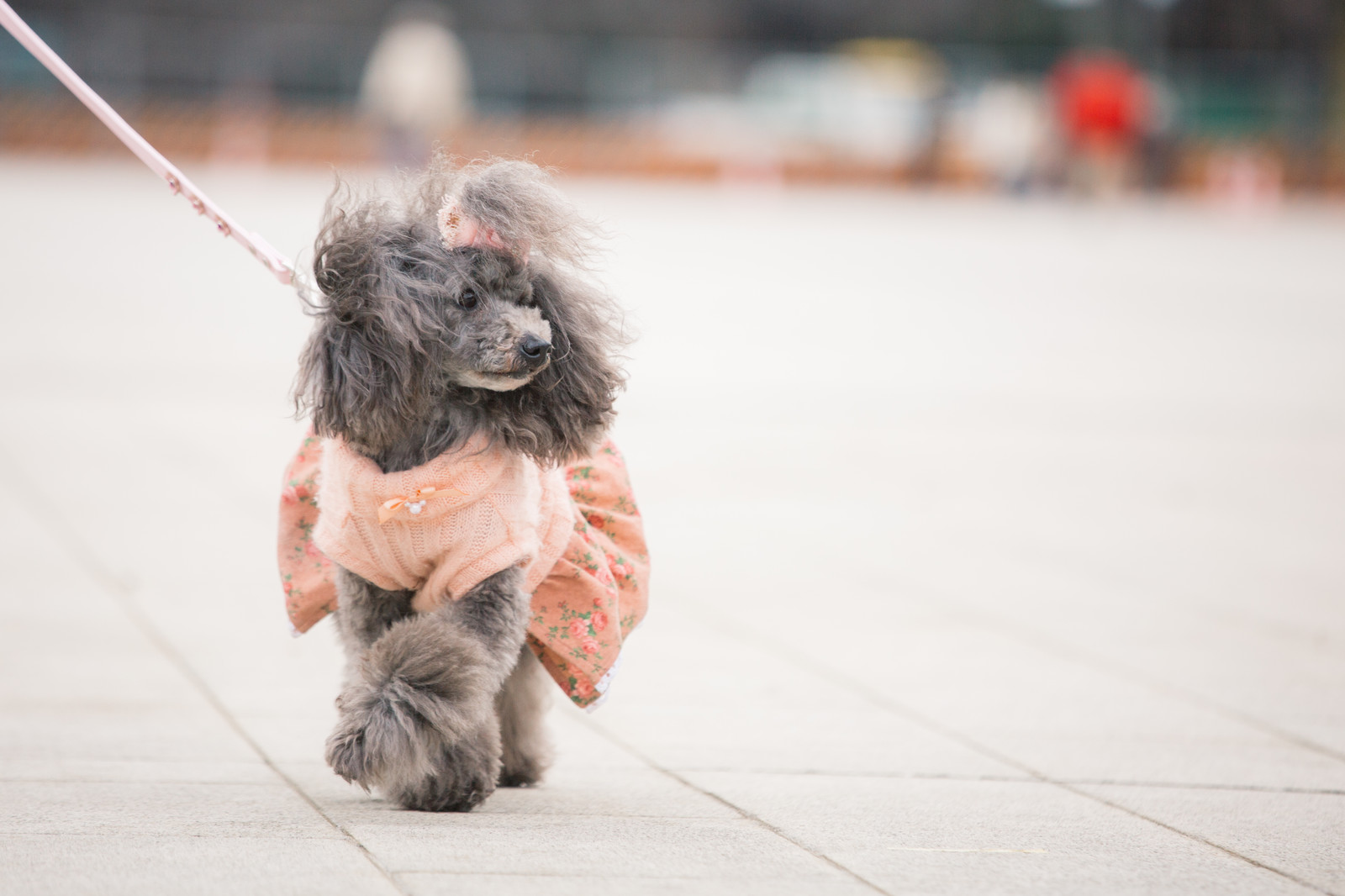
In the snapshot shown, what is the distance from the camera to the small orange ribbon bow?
3.39 m

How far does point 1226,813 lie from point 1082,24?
32200 millimetres

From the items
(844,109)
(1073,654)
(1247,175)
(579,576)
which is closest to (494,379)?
(579,576)

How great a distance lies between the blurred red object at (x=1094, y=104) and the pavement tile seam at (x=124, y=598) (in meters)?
18.9

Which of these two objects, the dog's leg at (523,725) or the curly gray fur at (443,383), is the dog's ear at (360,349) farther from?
the dog's leg at (523,725)

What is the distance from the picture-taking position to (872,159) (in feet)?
104

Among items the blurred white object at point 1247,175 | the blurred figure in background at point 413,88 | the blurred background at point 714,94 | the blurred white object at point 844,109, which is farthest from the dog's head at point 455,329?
the blurred white object at point 844,109

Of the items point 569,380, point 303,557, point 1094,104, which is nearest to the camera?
point 569,380

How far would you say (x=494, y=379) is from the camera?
3383 mm

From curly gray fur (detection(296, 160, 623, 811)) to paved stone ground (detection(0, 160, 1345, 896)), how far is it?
18cm

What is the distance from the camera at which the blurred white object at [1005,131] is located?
2875cm

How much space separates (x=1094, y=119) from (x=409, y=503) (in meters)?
21.9

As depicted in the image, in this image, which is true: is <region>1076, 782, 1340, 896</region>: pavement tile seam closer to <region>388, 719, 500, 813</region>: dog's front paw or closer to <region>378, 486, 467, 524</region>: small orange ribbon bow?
<region>388, 719, 500, 813</region>: dog's front paw

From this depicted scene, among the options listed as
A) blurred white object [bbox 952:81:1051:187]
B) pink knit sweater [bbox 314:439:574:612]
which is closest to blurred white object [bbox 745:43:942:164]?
blurred white object [bbox 952:81:1051:187]

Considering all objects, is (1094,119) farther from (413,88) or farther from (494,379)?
(494,379)
